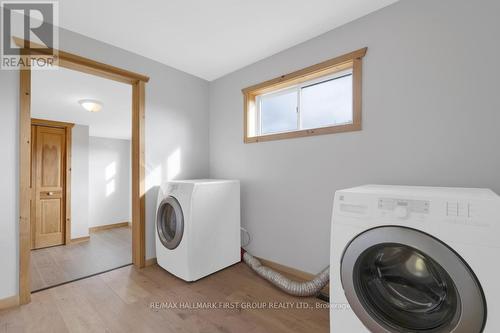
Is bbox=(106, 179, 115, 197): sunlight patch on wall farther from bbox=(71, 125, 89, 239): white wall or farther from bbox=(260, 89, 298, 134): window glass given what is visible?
bbox=(260, 89, 298, 134): window glass

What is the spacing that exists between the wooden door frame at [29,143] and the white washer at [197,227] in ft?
0.73

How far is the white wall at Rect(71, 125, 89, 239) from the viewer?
12.5ft

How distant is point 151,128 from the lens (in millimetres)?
2443

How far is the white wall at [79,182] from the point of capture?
150 inches

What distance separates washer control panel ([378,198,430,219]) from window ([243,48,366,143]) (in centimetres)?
91

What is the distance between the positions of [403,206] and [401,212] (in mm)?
28

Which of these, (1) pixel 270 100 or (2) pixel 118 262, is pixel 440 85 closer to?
(1) pixel 270 100

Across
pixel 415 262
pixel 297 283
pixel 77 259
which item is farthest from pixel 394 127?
pixel 77 259

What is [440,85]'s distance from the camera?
146cm

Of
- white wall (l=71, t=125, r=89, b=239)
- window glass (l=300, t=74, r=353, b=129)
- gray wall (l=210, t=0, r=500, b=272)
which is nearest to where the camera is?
gray wall (l=210, t=0, r=500, b=272)

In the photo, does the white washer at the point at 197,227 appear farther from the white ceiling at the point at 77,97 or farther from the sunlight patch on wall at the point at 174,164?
the white ceiling at the point at 77,97

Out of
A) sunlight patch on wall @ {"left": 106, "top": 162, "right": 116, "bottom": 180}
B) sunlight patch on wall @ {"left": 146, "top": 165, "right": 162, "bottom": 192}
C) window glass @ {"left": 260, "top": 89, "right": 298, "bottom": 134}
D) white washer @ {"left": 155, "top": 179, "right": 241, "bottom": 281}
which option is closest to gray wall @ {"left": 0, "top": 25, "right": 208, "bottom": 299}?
sunlight patch on wall @ {"left": 146, "top": 165, "right": 162, "bottom": 192}

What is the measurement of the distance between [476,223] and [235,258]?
79.0 inches

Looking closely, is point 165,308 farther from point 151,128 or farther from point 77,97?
point 77,97
